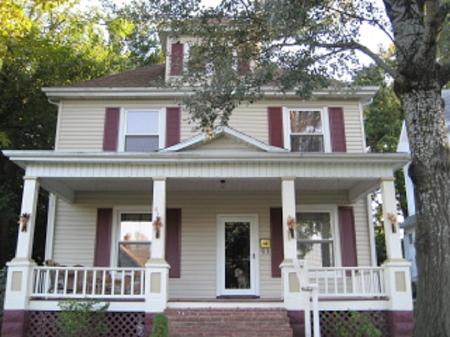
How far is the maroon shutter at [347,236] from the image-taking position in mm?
11141

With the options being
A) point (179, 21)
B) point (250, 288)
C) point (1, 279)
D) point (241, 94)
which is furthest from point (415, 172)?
point (1, 279)

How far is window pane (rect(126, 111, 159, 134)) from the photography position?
39.7ft

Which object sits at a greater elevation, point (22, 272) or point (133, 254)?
point (133, 254)

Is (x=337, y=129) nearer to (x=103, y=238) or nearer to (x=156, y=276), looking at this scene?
(x=156, y=276)

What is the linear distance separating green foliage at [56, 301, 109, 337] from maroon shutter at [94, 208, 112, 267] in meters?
2.28

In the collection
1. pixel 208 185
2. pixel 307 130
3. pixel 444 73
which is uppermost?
pixel 307 130

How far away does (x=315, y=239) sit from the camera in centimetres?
1148

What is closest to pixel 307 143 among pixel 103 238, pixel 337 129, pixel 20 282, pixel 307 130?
pixel 307 130

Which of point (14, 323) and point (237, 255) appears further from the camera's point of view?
point (237, 255)

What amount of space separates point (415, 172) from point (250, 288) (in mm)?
5494

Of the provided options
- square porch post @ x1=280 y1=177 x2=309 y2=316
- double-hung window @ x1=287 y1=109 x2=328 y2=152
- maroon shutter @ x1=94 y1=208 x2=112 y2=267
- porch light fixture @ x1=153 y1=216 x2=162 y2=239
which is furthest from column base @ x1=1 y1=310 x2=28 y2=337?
double-hung window @ x1=287 y1=109 x2=328 y2=152

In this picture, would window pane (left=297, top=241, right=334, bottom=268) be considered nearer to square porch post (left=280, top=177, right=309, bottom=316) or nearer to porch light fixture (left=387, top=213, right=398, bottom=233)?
porch light fixture (left=387, top=213, right=398, bottom=233)

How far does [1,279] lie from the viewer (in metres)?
10.1

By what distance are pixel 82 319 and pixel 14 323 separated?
4.21ft
